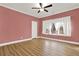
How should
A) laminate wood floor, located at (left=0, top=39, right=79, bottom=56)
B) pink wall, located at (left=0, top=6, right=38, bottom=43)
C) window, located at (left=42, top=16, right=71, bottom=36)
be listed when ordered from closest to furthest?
1. laminate wood floor, located at (left=0, top=39, right=79, bottom=56)
2. pink wall, located at (left=0, top=6, right=38, bottom=43)
3. window, located at (left=42, top=16, right=71, bottom=36)

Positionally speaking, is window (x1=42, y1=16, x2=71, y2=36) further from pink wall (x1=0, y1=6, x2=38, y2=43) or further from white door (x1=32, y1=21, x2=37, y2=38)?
pink wall (x1=0, y1=6, x2=38, y2=43)

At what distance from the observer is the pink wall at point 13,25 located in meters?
5.27

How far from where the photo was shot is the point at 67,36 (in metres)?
6.62

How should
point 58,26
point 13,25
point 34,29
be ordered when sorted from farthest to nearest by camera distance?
point 34,29
point 58,26
point 13,25

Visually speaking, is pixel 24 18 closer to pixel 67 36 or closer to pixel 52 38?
pixel 52 38

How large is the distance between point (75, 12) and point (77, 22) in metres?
0.73

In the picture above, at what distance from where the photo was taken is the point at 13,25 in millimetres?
6105

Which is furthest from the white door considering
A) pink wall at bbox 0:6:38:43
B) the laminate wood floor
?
the laminate wood floor

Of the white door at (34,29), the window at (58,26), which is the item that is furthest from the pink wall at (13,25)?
the window at (58,26)

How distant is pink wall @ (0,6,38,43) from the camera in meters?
5.27

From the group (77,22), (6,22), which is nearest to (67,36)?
(77,22)

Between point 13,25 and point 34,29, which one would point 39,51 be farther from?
point 34,29

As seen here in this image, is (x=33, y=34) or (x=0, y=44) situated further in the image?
(x=33, y=34)

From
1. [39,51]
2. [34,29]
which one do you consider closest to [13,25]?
[39,51]
